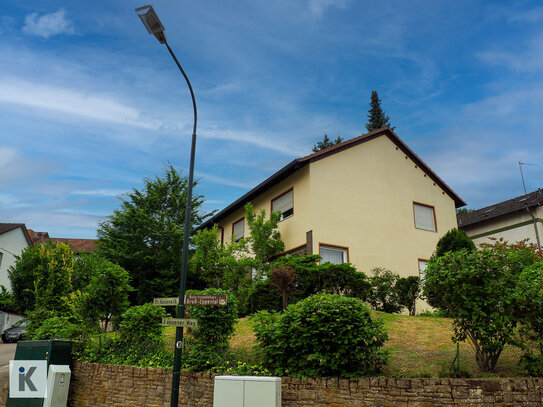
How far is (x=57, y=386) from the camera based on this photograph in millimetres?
10125

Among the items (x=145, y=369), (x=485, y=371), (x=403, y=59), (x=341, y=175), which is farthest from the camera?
(x=341, y=175)

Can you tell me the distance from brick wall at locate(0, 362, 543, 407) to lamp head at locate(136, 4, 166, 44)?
7040 millimetres

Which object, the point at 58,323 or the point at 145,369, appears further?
the point at 58,323

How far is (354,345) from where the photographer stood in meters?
7.86

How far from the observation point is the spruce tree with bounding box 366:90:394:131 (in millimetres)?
49000

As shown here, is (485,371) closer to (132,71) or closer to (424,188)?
(132,71)

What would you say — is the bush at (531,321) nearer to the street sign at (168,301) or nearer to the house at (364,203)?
the street sign at (168,301)

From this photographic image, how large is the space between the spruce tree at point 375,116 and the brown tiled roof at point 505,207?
1940 centimetres

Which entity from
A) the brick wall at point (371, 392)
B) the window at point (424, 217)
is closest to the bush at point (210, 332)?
the brick wall at point (371, 392)

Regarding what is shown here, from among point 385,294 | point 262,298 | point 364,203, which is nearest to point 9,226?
point 262,298

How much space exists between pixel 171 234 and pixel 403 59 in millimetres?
15899

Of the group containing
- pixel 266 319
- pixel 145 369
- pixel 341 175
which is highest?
pixel 341 175

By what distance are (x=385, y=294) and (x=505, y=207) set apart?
16537mm

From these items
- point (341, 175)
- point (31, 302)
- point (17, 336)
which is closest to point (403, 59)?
point (341, 175)
